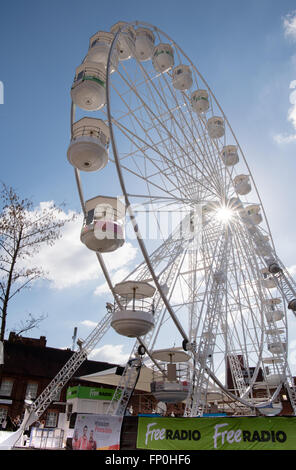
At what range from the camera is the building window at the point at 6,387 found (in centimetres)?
3384

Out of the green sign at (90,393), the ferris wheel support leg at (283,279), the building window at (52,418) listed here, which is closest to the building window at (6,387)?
the building window at (52,418)

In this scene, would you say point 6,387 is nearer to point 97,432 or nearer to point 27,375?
point 27,375

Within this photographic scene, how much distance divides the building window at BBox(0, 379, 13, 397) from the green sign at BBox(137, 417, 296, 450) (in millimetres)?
29652

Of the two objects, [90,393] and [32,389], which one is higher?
[32,389]

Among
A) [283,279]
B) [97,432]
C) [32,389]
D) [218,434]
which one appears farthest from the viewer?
[32,389]

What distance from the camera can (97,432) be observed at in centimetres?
991

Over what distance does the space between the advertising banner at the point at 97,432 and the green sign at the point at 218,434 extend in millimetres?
816

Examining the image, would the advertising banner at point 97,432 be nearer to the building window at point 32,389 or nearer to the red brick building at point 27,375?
the red brick building at point 27,375

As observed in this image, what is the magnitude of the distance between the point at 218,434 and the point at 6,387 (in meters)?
31.9

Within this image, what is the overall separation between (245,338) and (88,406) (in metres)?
11.5

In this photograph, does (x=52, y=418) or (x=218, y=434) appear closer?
(x=218, y=434)

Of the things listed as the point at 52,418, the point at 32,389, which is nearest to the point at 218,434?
the point at 52,418
